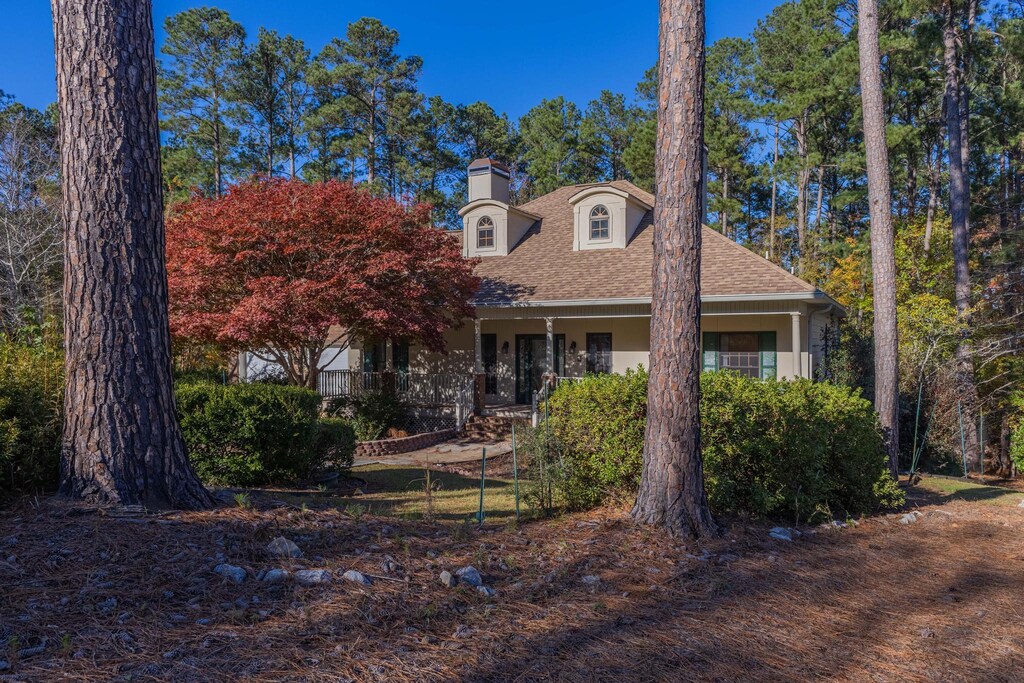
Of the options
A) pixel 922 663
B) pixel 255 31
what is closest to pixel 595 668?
pixel 922 663

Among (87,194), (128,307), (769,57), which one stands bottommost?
(128,307)

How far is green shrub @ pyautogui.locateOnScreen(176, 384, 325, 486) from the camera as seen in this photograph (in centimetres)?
761

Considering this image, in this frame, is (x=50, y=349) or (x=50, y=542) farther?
(x=50, y=349)

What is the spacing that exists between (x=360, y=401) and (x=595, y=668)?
1278 cm

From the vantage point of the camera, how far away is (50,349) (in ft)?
17.6

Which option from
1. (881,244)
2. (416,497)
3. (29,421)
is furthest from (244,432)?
(881,244)

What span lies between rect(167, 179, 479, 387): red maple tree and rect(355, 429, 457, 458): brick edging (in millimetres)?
2184

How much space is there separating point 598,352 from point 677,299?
11159mm

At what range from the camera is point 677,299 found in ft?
17.9

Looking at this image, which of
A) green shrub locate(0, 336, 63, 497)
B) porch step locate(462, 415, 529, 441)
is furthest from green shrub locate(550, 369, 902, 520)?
porch step locate(462, 415, 529, 441)

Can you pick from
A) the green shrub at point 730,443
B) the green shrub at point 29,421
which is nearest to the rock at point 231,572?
the green shrub at point 29,421

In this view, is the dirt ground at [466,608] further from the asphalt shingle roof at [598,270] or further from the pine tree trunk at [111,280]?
the asphalt shingle roof at [598,270]

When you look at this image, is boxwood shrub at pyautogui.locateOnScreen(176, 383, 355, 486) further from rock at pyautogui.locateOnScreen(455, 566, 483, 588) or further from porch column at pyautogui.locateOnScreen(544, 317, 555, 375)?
porch column at pyautogui.locateOnScreen(544, 317, 555, 375)

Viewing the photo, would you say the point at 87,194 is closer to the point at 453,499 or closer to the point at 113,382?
the point at 113,382
